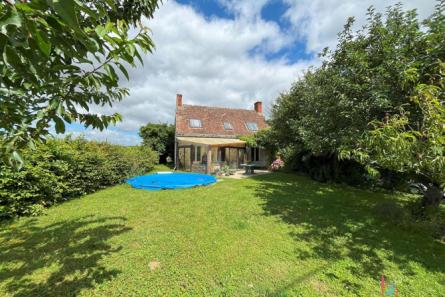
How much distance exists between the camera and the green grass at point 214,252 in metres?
5.48

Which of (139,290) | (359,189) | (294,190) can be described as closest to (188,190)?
(294,190)

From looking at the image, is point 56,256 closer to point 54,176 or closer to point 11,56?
point 54,176

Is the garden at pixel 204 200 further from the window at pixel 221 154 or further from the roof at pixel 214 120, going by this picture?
the roof at pixel 214 120

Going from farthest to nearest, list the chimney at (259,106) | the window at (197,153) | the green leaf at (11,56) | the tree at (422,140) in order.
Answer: the chimney at (259,106) < the window at (197,153) < the tree at (422,140) < the green leaf at (11,56)

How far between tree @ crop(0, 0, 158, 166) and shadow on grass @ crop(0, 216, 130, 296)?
471 cm

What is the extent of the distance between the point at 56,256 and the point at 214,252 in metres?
4.67

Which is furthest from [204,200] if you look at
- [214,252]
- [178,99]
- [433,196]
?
[178,99]

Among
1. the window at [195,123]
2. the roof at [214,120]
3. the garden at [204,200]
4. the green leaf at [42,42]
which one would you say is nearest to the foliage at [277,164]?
the roof at [214,120]

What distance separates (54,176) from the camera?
35.9 feet

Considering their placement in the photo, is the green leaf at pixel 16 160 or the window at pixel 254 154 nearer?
the green leaf at pixel 16 160

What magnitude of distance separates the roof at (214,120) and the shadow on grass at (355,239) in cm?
2102

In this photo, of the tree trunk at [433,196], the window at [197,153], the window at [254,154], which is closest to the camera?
the tree trunk at [433,196]

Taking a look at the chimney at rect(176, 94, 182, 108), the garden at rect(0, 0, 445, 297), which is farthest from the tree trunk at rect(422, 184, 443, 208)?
the chimney at rect(176, 94, 182, 108)

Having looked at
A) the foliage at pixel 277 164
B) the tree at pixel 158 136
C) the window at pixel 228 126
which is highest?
the window at pixel 228 126
